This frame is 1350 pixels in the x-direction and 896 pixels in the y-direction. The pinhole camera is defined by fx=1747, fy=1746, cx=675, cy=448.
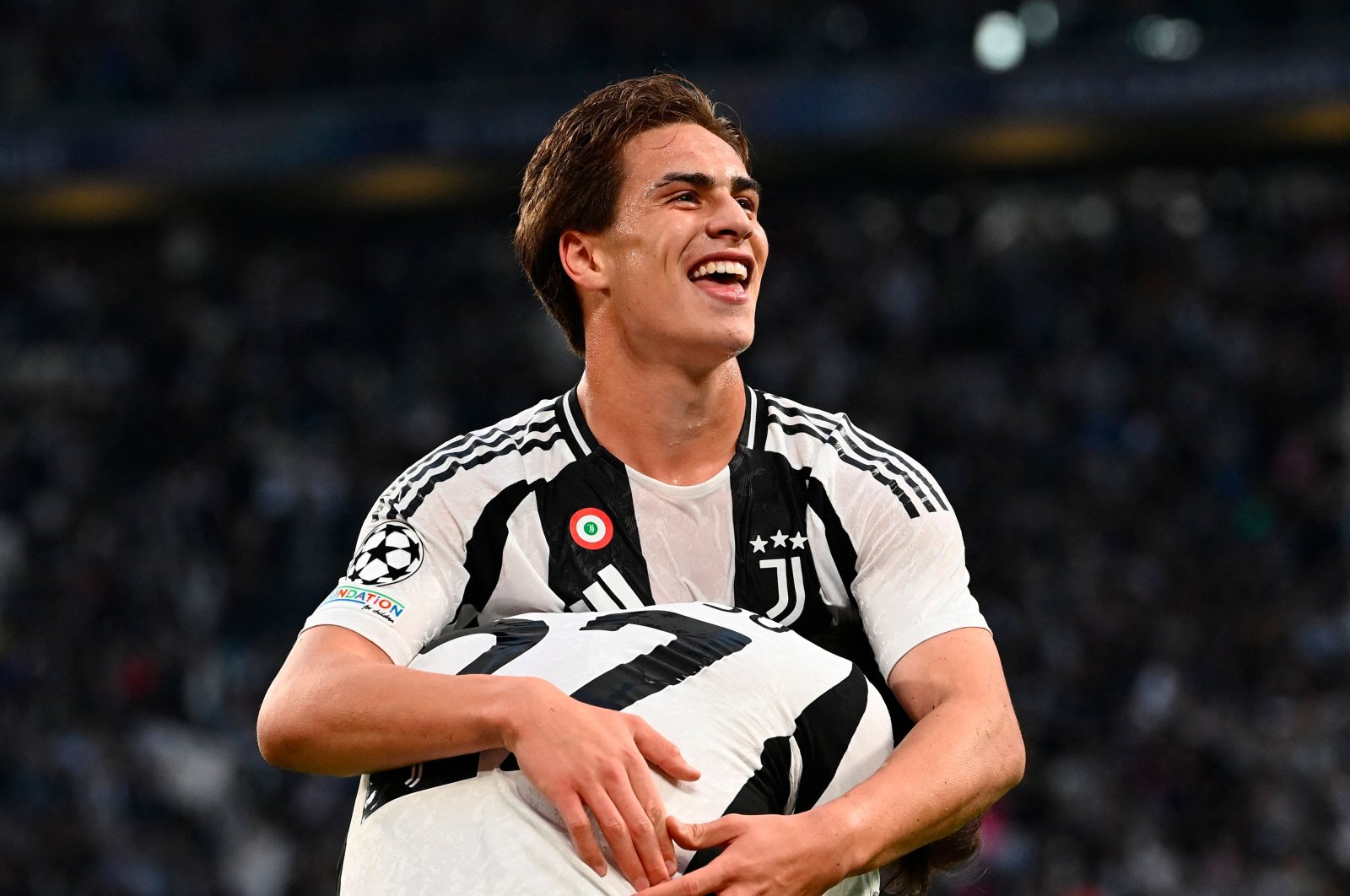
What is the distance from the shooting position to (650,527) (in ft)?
9.51

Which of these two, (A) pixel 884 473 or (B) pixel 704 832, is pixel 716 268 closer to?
(A) pixel 884 473

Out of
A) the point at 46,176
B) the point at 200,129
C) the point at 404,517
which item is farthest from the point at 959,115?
the point at 404,517

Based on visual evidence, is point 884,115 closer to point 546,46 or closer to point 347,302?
point 546,46

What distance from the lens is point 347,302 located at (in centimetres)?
1872

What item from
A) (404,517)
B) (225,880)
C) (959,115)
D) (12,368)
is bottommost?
(225,880)

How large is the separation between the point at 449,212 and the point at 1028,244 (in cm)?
637

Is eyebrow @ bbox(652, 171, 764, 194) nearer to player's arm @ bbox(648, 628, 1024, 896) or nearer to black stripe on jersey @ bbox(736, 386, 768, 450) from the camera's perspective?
black stripe on jersey @ bbox(736, 386, 768, 450)

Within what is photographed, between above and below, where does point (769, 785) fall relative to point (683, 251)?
below

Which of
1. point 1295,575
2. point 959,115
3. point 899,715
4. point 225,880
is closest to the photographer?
point 899,715

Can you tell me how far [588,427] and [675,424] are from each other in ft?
0.51

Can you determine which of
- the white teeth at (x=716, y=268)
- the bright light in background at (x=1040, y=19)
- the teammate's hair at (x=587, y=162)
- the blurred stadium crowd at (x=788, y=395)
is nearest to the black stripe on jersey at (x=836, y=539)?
the white teeth at (x=716, y=268)

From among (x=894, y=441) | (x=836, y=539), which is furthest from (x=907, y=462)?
(x=894, y=441)

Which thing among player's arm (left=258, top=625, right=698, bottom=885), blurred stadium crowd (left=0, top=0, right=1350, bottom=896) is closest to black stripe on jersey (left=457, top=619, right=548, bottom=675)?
player's arm (left=258, top=625, right=698, bottom=885)

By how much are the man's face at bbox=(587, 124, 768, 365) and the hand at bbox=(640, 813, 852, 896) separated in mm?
906
